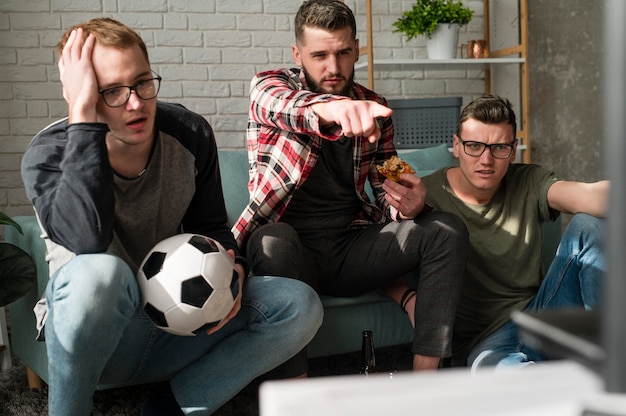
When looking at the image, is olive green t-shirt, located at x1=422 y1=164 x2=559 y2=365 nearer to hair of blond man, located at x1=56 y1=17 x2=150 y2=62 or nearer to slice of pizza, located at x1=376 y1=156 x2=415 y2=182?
slice of pizza, located at x1=376 y1=156 x2=415 y2=182

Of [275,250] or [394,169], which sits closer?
[275,250]

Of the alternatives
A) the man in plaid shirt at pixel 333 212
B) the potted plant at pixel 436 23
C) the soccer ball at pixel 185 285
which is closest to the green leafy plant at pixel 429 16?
the potted plant at pixel 436 23

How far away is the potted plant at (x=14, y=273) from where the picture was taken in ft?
6.85

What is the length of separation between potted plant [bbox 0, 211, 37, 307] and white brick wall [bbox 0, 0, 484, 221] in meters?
1.30

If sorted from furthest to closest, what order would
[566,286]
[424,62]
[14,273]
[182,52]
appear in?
[424,62]
[182,52]
[14,273]
[566,286]

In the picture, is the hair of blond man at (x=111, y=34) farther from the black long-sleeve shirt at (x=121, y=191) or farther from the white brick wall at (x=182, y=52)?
the white brick wall at (x=182, y=52)

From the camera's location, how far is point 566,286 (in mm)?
2000

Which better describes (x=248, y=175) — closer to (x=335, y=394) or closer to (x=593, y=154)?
(x=335, y=394)

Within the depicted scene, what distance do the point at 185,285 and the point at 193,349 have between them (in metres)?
0.31

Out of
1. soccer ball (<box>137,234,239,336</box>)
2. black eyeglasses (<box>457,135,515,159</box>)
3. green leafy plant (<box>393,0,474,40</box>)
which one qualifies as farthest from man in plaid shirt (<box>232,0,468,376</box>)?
green leafy plant (<box>393,0,474,40</box>)

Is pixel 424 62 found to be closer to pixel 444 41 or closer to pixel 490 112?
pixel 444 41

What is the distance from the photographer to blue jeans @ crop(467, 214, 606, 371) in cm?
193

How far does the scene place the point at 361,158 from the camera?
90.7 inches

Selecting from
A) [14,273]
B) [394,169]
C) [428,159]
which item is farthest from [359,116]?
[428,159]
